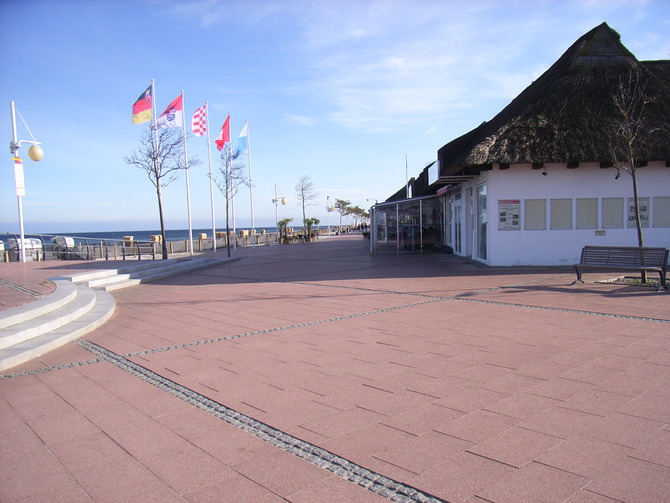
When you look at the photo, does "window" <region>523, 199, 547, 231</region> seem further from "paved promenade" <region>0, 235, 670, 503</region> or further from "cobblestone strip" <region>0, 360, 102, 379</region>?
"cobblestone strip" <region>0, 360, 102, 379</region>

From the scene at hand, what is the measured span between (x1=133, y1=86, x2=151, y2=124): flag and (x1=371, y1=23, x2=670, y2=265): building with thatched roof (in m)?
13.5

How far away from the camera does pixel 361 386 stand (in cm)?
473

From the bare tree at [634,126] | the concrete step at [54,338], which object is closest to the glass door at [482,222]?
the bare tree at [634,126]

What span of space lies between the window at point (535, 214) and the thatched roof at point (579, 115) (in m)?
1.52

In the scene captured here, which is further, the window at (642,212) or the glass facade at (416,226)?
the glass facade at (416,226)

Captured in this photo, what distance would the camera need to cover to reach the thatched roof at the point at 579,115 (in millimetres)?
14200

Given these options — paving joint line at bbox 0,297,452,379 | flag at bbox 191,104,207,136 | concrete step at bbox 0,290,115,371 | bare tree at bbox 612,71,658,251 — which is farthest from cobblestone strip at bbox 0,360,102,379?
flag at bbox 191,104,207,136

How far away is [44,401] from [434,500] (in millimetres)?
3695

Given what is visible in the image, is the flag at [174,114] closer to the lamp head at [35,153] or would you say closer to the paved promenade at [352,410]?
the lamp head at [35,153]

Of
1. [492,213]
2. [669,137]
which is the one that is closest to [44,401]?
[492,213]

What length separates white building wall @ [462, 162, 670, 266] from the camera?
15102 mm

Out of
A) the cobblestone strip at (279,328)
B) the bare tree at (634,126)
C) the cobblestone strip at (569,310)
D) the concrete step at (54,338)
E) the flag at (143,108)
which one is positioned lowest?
the cobblestone strip at (569,310)

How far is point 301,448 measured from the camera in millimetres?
3498

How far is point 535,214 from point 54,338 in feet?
43.7
